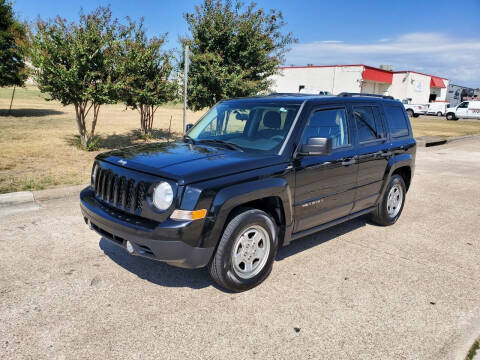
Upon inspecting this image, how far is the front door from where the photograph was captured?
414cm

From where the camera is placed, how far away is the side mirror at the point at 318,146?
384 cm

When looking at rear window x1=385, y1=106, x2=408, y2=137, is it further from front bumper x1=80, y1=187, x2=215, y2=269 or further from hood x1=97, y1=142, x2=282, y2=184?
front bumper x1=80, y1=187, x2=215, y2=269

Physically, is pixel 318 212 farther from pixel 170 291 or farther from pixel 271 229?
pixel 170 291

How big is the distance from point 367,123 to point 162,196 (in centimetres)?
305

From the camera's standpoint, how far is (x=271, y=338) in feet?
10.0

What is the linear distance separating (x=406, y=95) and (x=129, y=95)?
46659 mm

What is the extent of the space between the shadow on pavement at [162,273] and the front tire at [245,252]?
370 millimetres

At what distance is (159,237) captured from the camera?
10.5 ft

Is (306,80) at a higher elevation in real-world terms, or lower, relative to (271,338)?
higher

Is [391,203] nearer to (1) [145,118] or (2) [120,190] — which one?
(2) [120,190]

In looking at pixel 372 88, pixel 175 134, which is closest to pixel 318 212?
pixel 175 134

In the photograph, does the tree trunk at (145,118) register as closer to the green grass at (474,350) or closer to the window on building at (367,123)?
the window on building at (367,123)

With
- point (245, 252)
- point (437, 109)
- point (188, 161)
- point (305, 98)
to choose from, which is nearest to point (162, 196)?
point (188, 161)

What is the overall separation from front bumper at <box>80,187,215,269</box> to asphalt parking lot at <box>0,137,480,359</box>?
0.49 m
